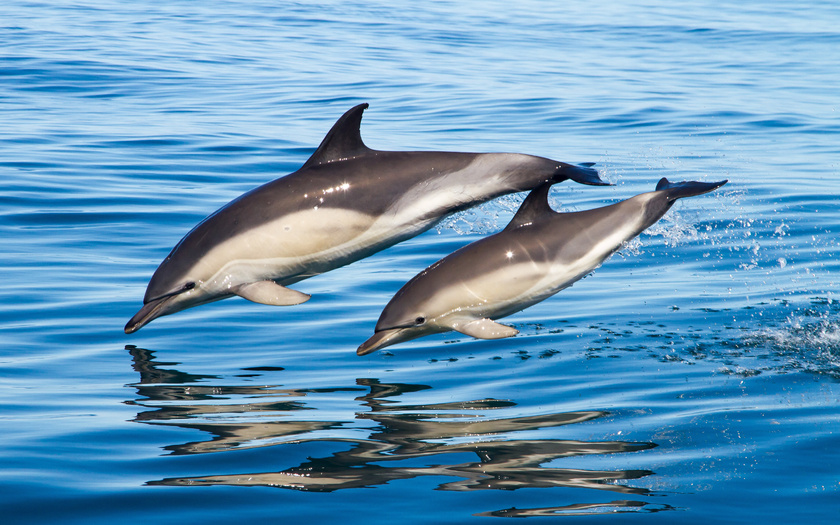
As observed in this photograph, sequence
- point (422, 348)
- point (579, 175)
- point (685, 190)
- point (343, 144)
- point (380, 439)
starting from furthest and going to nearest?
point (422, 348), point (343, 144), point (685, 190), point (380, 439), point (579, 175)

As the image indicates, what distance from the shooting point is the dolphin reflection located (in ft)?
17.2

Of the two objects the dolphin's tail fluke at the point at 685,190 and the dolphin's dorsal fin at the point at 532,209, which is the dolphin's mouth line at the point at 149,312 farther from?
the dolphin's tail fluke at the point at 685,190

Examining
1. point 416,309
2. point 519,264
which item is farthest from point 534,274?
point 416,309

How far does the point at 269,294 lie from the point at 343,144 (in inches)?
39.3

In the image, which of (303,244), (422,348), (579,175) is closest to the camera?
(579,175)

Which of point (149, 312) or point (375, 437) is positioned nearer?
point (375, 437)

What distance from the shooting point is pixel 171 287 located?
20.8 feet

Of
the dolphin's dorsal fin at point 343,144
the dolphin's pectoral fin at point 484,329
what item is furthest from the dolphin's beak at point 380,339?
the dolphin's dorsal fin at point 343,144

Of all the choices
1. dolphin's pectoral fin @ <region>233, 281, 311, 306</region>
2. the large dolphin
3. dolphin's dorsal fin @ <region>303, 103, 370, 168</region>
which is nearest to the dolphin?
the large dolphin

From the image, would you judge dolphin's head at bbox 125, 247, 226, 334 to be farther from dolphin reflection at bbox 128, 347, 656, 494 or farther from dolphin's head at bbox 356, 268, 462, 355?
dolphin's head at bbox 356, 268, 462, 355

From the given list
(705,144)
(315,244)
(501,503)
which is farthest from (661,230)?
(501,503)

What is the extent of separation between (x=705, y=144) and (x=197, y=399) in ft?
42.3

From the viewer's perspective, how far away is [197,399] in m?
6.77

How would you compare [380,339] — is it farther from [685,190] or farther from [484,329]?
[685,190]
